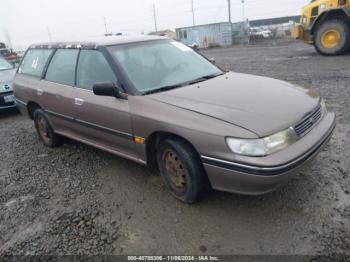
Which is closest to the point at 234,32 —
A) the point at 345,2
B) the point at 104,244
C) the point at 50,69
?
the point at 345,2

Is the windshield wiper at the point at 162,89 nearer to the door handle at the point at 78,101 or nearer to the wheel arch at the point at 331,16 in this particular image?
the door handle at the point at 78,101

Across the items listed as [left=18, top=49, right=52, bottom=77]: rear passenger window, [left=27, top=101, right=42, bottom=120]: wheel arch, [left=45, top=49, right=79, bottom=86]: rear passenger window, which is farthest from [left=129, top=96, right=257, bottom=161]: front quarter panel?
[left=27, top=101, right=42, bottom=120]: wheel arch

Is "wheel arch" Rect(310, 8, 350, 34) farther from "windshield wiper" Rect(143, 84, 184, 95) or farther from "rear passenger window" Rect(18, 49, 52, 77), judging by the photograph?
"rear passenger window" Rect(18, 49, 52, 77)

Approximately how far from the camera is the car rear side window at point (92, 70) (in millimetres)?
3447

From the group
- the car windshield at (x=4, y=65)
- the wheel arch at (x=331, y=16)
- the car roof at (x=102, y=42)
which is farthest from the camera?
the wheel arch at (x=331, y=16)

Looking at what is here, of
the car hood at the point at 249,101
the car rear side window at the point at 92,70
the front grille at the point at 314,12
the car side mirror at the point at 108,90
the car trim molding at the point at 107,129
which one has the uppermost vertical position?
the front grille at the point at 314,12

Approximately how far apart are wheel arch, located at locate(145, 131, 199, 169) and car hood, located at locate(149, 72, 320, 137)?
0.30 m

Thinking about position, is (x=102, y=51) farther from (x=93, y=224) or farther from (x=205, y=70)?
(x=93, y=224)

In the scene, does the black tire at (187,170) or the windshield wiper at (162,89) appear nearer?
the black tire at (187,170)

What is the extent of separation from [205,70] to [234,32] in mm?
30985

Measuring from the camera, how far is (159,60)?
362cm

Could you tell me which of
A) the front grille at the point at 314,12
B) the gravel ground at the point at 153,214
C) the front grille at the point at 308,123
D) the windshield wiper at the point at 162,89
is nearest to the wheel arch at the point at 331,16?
the front grille at the point at 314,12

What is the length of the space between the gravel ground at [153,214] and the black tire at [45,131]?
62 centimetres

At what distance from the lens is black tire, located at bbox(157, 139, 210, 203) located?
276cm
